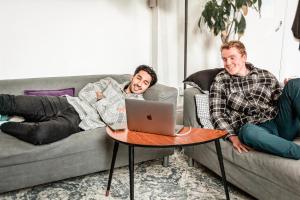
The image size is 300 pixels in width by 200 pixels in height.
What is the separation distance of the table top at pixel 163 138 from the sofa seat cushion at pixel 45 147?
13.4 inches

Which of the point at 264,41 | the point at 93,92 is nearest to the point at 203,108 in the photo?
the point at 93,92

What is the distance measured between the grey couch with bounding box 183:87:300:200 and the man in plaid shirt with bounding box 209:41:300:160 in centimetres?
8

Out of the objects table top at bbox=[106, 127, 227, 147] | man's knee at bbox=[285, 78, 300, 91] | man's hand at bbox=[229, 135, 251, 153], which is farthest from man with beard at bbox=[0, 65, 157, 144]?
man's knee at bbox=[285, 78, 300, 91]

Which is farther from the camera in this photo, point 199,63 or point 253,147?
point 199,63

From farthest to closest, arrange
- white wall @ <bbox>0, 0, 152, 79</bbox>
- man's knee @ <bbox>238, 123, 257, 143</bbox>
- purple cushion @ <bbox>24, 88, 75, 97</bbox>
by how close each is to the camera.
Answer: white wall @ <bbox>0, 0, 152, 79</bbox>, purple cushion @ <bbox>24, 88, 75, 97</bbox>, man's knee @ <bbox>238, 123, 257, 143</bbox>

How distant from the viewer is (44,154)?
183 centimetres

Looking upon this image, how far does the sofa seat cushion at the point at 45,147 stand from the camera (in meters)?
1.75

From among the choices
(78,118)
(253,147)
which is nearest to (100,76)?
(78,118)

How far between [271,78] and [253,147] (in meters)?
0.56

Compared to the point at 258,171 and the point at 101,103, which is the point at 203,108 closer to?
the point at 258,171

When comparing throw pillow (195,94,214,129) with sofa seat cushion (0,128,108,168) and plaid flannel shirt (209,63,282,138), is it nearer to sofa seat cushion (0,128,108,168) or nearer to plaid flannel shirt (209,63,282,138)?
plaid flannel shirt (209,63,282,138)

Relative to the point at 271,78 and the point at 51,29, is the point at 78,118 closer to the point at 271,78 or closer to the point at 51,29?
the point at 51,29

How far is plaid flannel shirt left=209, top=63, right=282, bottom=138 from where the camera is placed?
1.97 m

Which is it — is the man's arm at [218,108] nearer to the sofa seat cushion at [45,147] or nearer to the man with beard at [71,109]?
the man with beard at [71,109]
